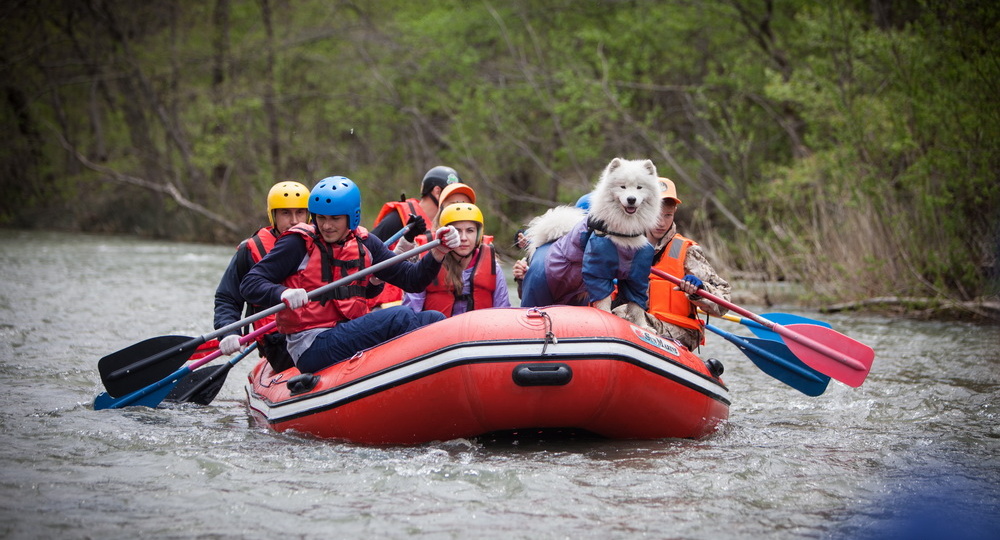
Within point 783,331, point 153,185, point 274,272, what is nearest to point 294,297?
point 274,272

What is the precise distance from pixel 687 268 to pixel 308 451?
8.26ft

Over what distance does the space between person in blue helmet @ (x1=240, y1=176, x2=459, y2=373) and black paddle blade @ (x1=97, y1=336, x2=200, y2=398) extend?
95 cm

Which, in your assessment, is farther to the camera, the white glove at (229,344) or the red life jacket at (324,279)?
the red life jacket at (324,279)

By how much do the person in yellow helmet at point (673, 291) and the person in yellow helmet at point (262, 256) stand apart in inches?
85.0

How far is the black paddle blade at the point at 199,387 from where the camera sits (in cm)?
641

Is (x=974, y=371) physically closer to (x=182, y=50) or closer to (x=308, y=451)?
(x=308, y=451)

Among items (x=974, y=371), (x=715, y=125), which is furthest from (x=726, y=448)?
(x=715, y=125)

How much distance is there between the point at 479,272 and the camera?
18.5 feet

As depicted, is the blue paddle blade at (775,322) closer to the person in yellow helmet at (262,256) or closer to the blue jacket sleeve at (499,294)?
the blue jacket sleeve at (499,294)

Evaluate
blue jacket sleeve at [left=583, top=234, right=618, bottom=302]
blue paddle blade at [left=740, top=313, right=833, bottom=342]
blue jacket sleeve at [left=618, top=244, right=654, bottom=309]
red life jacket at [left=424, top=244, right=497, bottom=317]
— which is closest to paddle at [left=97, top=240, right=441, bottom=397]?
red life jacket at [left=424, top=244, right=497, bottom=317]

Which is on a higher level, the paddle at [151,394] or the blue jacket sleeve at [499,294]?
the blue jacket sleeve at [499,294]

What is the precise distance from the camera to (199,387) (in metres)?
6.42

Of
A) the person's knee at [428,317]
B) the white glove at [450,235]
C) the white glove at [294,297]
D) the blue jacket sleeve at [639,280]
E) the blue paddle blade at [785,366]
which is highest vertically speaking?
the white glove at [450,235]

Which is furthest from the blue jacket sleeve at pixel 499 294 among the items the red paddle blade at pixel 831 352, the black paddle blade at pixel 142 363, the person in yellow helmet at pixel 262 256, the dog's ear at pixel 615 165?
the black paddle blade at pixel 142 363
